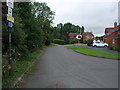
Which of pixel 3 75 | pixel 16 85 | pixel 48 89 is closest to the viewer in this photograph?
pixel 48 89

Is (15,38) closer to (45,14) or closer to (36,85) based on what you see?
(36,85)

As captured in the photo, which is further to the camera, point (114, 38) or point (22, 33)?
point (114, 38)

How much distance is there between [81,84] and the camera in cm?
420

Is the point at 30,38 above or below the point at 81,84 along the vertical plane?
above

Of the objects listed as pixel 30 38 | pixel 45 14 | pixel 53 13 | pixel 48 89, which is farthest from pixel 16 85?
pixel 53 13

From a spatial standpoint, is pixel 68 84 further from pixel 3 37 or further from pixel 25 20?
pixel 25 20

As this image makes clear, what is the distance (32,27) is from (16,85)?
24.7 ft

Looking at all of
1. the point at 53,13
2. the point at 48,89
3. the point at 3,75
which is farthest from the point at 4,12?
the point at 53,13

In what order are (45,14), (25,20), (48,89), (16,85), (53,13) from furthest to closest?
(53,13) → (45,14) → (25,20) → (16,85) → (48,89)

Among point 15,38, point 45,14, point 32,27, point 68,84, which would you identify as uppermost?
point 45,14

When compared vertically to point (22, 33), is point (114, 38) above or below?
above

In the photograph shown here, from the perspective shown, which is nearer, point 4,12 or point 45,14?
point 4,12

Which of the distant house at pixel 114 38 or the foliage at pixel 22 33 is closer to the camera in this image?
the foliage at pixel 22 33

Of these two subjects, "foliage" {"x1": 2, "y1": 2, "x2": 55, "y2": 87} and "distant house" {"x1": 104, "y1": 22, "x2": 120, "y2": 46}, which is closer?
"foliage" {"x1": 2, "y1": 2, "x2": 55, "y2": 87}
